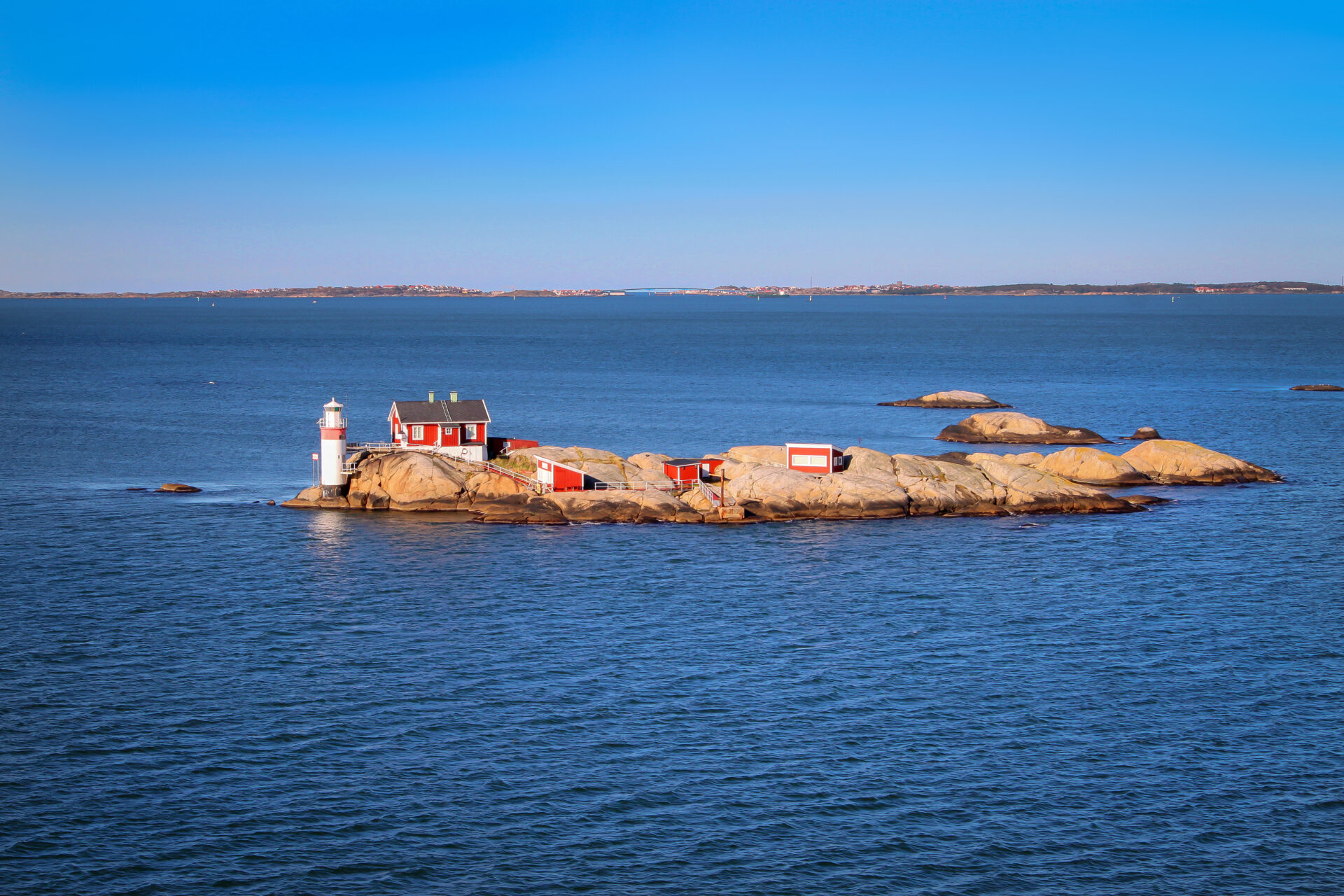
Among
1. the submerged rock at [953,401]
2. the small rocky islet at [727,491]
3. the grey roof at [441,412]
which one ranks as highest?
the grey roof at [441,412]

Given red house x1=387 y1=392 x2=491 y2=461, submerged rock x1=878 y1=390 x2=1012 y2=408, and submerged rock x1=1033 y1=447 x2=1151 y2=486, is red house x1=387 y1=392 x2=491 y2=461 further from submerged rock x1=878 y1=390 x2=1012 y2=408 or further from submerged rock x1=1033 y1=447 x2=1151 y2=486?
submerged rock x1=878 y1=390 x2=1012 y2=408

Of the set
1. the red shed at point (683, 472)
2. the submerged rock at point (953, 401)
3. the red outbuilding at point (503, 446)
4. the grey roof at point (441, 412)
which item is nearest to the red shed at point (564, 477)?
the red shed at point (683, 472)

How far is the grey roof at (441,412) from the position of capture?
2852 inches

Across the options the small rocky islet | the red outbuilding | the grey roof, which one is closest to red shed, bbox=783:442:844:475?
the small rocky islet

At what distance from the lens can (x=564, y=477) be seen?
68.4 metres

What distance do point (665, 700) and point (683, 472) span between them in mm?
31459

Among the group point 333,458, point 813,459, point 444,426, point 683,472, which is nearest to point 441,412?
point 444,426

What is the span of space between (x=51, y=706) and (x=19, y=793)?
6290mm

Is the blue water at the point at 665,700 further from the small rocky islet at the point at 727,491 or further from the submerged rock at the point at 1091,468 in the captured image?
the submerged rock at the point at 1091,468

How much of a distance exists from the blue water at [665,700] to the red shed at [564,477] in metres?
4.68

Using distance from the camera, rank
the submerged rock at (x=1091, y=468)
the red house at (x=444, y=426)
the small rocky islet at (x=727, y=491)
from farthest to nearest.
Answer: the submerged rock at (x=1091, y=468) < the red house at (x=444, y=426) < the small rocky islet at (x=727, y=491)

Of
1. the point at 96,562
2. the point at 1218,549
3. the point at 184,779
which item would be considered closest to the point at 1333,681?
the point at 1218,549

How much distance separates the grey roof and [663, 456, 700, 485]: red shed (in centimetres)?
1170

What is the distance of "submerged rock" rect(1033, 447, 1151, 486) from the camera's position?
3000 inches
